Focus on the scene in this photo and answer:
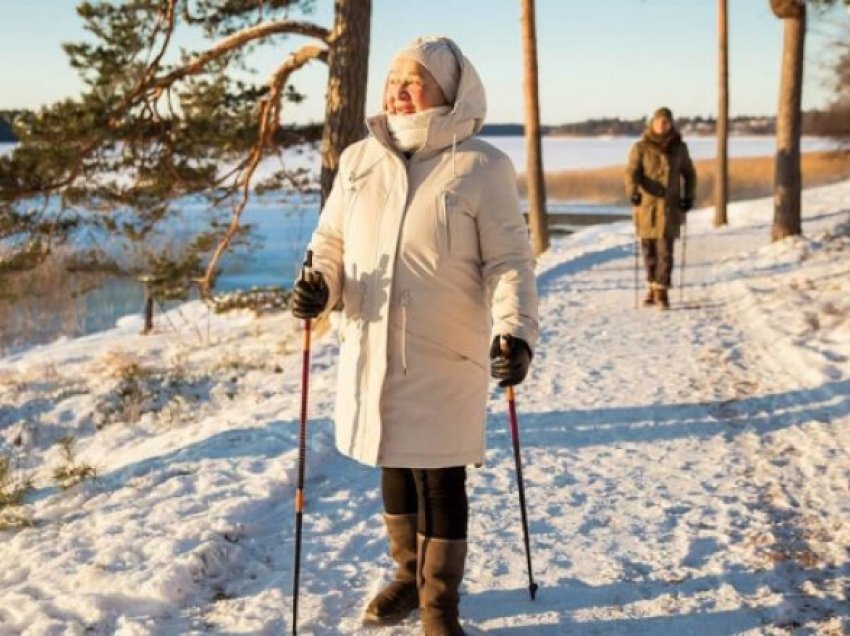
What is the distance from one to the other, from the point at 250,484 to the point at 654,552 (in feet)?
7.28

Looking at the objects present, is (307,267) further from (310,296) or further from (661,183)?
(661,183)

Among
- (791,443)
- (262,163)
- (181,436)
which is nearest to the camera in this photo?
(791,443)

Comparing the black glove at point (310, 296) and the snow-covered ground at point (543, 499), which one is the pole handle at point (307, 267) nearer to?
the black glove at point (310, 296)

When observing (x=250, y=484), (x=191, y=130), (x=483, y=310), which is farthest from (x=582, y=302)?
(x=483, y=310)

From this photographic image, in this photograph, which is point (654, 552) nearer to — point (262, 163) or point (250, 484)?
point (250, 484)

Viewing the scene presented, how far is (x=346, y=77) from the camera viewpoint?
9156 millimetres

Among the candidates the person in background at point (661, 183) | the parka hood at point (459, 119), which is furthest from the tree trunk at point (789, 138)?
the parka hood at point (459, 119)

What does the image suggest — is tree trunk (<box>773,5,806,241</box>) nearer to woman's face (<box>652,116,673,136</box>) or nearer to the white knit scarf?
woman's face (<box>652,116,673,136</box>)

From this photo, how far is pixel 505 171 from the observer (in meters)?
2.98

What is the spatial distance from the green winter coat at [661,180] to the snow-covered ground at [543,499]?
1081mm

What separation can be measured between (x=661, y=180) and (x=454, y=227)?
6999 mm

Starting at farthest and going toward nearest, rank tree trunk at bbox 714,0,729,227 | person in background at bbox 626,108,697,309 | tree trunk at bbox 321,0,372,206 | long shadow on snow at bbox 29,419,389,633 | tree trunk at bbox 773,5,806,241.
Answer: tree trunk at bbox 714,0,729,227 → tree trunk at bbox 773,5,806,241 → person in background at bbox 626,108,697,309 → tree trunk at bbox 321,0,372,206 → long shadow on snow at bbox 29,419,389,633

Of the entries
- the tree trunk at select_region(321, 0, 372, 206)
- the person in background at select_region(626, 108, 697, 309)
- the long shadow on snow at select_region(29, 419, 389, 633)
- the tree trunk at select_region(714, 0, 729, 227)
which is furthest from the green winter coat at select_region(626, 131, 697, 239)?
the tree trunk at select_region(714, 0, 729, 227)

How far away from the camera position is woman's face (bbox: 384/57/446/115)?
9.55ft
